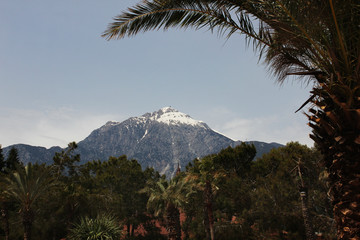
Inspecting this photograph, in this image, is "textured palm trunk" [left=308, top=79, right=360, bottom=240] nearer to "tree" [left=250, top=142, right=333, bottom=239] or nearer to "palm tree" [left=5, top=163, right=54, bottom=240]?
"palm tree" [left=5, top=163, right=54, bottom=240]

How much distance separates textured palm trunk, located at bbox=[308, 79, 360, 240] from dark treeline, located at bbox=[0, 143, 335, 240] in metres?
18.9

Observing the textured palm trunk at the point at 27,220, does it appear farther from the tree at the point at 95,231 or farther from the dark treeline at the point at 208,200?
the tree at the point at 95,231

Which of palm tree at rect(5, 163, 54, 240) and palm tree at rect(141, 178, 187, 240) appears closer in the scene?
palm tree at rect(5, 163, 54, 240)

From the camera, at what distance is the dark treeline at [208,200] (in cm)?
2306

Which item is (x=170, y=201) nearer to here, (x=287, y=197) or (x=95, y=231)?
(x=95, y=231)

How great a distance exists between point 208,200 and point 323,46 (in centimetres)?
2062

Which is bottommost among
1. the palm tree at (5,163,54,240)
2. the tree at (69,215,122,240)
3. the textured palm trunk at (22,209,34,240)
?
the tree at (69,215,122,240)

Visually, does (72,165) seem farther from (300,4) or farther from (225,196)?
(300,4)

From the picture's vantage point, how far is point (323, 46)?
5094 millimetres

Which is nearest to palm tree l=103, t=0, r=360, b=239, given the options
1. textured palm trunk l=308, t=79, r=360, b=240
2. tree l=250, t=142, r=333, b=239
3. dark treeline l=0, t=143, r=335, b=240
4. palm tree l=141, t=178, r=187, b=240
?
textured palm trunk l=308, t=79, r=360, b=240

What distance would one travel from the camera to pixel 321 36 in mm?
5047

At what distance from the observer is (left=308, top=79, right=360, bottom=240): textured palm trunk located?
4.18m

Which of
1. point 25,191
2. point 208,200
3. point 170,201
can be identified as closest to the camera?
point 25,191

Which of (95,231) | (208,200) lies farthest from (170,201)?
(95,231)
